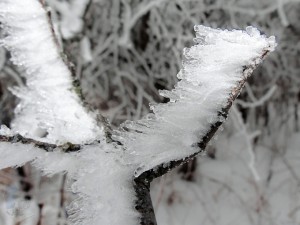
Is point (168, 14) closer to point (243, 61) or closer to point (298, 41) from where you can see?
point (298, 41)

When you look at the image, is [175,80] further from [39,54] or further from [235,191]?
[39,54]

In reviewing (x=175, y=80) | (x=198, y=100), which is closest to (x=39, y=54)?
(x=198, y=100)

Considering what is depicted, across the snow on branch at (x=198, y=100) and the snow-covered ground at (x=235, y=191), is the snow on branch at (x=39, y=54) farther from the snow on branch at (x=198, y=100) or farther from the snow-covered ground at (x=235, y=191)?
the snow-covered ground at (x=235, y=191)

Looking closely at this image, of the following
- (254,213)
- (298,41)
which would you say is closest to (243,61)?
(254,213)

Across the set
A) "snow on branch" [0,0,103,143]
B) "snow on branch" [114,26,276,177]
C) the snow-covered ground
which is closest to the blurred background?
the snow-covered ground

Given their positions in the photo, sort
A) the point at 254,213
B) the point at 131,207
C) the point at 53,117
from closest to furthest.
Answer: the point at 131,207 < the point at 53,117 < the point at 254,213
